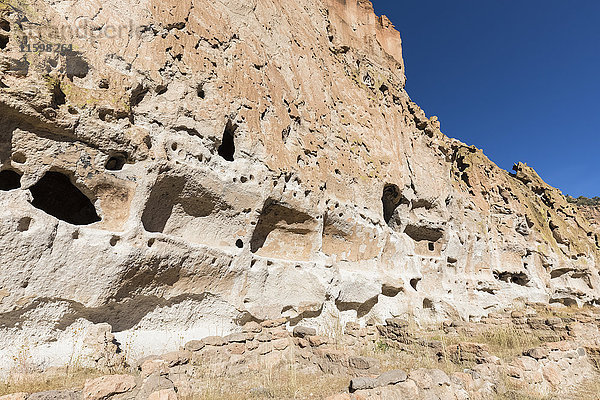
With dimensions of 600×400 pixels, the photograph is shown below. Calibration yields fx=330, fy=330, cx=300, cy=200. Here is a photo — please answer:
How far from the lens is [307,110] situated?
8609 millimetres

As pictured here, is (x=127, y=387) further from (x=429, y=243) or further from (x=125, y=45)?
(x=429, y=243)

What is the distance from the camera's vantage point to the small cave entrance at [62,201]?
598cm

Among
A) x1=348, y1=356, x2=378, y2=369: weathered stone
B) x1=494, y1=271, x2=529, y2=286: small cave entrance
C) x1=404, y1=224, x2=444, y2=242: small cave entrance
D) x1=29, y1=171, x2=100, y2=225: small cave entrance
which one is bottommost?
x1=348, y1=356, x2=378, y2=369: weathered stone

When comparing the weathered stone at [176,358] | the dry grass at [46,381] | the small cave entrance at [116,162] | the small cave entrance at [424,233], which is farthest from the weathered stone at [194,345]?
the small cave entrance at [424,233]

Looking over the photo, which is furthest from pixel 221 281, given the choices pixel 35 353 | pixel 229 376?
pixel 35 353

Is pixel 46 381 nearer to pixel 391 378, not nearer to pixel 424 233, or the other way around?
pixel 391 378

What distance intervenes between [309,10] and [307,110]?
4.31 metres

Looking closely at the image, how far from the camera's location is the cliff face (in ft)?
14.1

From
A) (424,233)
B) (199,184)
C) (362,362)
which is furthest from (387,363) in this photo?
(424,233)

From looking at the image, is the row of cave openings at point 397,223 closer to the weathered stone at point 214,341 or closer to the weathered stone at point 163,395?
the weathered stone at point 214,341

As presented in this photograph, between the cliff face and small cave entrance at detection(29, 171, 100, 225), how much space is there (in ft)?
0.10

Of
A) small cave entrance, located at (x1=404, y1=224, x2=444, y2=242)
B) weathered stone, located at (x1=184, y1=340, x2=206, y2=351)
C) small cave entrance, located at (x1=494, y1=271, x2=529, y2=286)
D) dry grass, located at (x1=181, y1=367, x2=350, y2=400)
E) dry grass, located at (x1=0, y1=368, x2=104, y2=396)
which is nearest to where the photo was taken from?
dry grass, located at (x1=0, y1=368, x2=104, y2=396)

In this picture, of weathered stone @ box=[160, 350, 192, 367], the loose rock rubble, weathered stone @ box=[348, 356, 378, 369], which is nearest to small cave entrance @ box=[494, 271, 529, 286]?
the loose rock rubble

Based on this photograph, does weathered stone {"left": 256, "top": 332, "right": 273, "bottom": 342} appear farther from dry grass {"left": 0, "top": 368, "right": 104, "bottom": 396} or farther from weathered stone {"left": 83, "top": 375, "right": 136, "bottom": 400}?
weathered stone {"left": 83, "top": 375, "right": 136, "bottom": 400}
